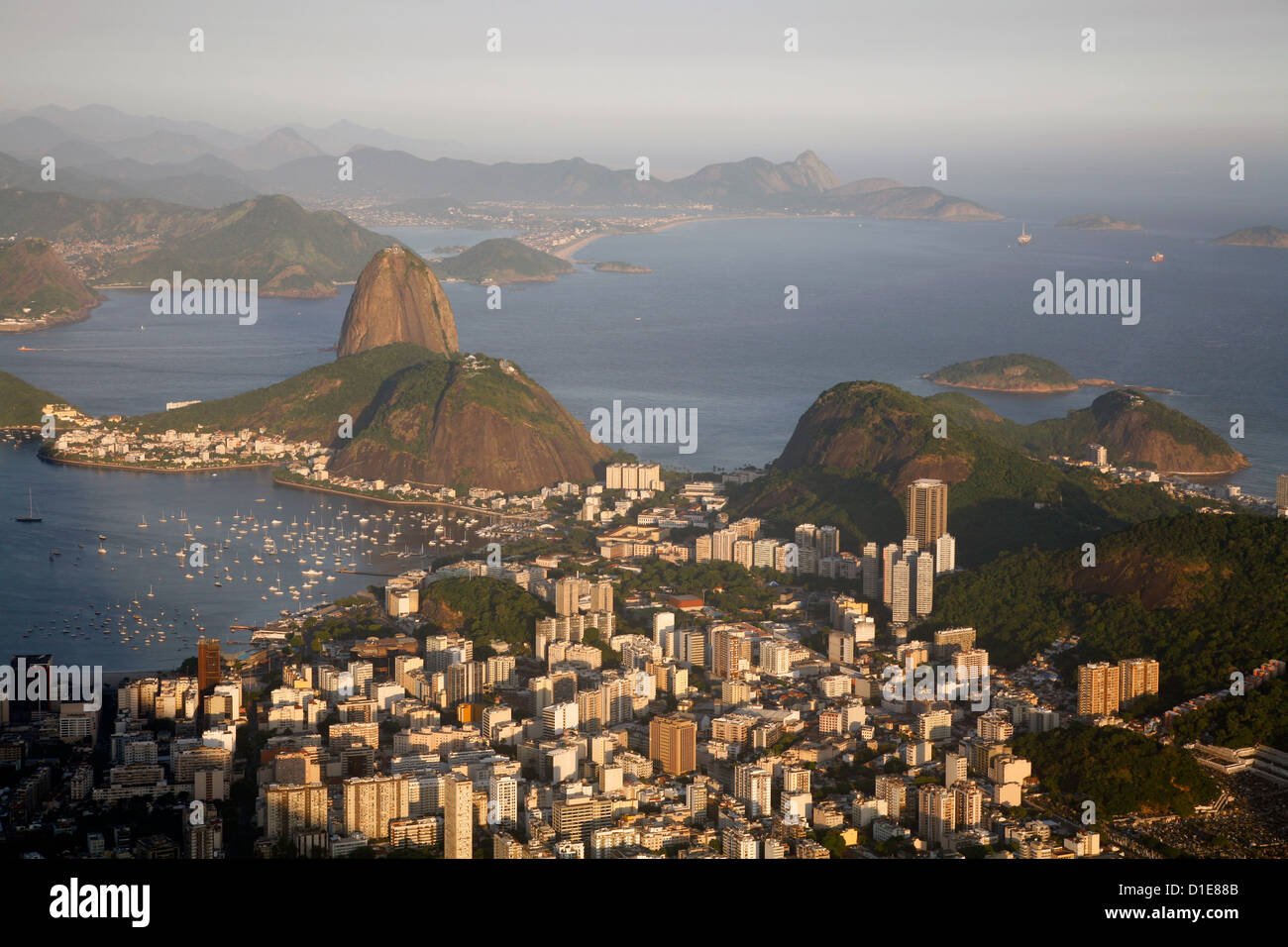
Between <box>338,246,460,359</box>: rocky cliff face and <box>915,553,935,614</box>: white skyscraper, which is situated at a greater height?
<box>338,246,460,359</box>: rocky cliff face

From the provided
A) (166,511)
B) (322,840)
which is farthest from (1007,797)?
(166,511)

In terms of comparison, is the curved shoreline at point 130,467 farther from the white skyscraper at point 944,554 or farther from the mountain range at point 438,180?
the mountain range at point 438,180

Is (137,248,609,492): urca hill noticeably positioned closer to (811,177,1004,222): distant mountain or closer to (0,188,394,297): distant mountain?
(0,188,394,297): distant mountain

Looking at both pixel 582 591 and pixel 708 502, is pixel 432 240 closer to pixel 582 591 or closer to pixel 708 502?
pixel 708 502

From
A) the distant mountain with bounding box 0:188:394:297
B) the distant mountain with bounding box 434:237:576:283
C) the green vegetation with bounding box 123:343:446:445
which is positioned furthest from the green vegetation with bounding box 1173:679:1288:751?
the distant mountain with bounding box 434:237:576:283

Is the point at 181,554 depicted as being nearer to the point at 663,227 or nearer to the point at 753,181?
the point at 663,227
